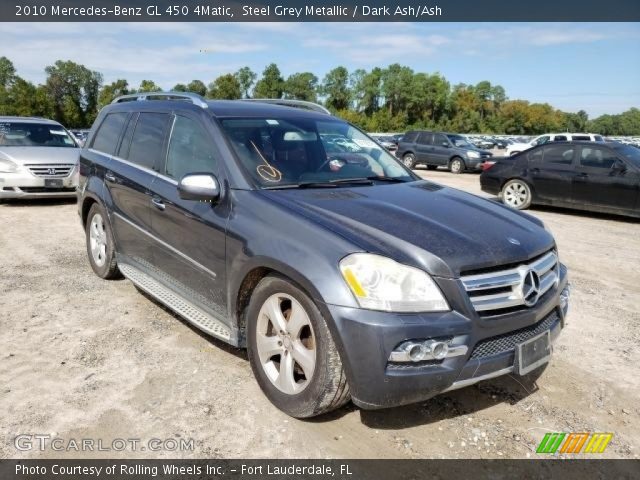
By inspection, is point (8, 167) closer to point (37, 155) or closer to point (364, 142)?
point (37, 155)

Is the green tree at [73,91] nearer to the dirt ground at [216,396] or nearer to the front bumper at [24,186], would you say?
the front bumper at [24,186]

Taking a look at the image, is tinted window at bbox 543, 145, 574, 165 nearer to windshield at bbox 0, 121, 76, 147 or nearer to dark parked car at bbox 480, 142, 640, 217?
dark parked car at bbox 480, 142, 640, 217

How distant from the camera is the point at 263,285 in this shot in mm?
2926

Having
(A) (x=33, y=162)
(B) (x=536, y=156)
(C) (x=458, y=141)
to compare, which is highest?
(C) (x=458, y=141)

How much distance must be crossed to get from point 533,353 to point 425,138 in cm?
2007

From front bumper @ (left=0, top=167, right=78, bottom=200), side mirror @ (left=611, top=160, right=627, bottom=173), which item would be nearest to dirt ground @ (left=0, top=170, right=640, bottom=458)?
front bumper @ (left=0, top=167, right=78, bottom=200)

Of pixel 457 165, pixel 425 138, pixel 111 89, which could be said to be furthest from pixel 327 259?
pixel 111 89

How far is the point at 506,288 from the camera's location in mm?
2658

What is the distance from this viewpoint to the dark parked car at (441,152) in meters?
20.3

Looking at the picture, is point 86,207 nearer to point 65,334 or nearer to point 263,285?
point 65,334

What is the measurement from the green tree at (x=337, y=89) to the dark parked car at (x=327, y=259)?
340ft

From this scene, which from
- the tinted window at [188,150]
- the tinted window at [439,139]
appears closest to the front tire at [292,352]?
the tinted window at [188,150]

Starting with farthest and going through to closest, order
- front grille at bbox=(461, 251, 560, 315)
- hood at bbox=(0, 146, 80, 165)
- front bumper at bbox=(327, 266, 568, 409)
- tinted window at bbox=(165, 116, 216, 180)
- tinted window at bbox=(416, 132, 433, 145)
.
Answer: tinted window at bbox=(416, 132, 433, 145) < hood at bbox=(0, 146, 80, 165) < tinted window at bbox=(165, 116, 216, 180) < front grille at bbox=(461, 251, 560, 315) < front bumper at bbox=(327, 266, 568, 409)

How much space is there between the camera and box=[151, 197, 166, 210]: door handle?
→ 12.5 ft
